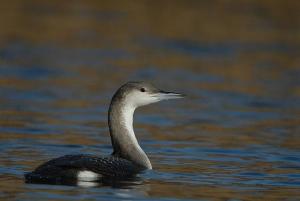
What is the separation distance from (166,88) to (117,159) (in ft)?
23.8

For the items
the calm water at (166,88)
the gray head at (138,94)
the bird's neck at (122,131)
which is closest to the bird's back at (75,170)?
the calm water at (166,88)

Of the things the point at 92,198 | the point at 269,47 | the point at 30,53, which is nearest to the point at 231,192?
the point at 92,198

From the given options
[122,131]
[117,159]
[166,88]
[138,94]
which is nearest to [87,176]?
[117,159]

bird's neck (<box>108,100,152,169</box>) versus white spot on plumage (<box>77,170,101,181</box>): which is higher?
bird's neck (<box>108,100,152,169</box>)

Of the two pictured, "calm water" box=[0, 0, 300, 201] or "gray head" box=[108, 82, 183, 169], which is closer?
"calm water" box=[0, 0, 300, 201]

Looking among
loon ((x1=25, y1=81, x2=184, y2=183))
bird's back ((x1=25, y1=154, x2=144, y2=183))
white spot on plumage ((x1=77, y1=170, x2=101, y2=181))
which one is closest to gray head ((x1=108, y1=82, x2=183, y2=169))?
loon ((x1=25, y1=81, x2=184, y2=183))

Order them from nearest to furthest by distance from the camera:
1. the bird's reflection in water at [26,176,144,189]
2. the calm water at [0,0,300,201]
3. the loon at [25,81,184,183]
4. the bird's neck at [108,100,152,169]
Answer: the bird's reflection in water at [26,176,144,189] → the loon at [25,81,184,183] → the calm water at [0,0,300,201] → the bird's neck at [108,100,152,169]

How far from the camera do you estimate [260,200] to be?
9094 millimetres

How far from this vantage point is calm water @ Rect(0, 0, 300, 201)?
10.2 meters

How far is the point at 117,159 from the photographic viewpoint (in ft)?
33.1

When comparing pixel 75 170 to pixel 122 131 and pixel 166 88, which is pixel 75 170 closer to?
pixel 122 131

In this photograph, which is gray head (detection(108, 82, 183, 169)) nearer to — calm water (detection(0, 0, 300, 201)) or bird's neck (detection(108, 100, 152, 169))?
bird's neck (detection(108, 100, 152, 169))

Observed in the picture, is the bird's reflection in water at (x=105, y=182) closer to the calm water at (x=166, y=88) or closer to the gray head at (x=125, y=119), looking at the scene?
the calm water at (x=166, y=88)

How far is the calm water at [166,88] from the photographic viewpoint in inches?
401
